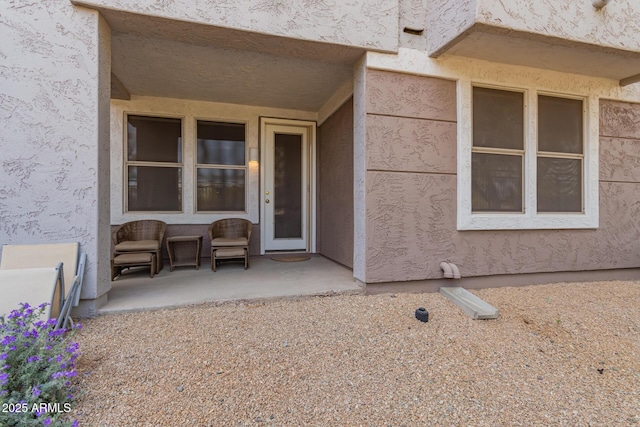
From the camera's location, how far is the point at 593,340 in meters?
2.43

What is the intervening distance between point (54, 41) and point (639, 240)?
7.35 metres

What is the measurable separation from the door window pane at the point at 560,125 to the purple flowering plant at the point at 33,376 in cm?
519

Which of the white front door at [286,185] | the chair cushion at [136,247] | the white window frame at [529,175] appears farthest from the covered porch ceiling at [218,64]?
the chair cushion at [136,247]

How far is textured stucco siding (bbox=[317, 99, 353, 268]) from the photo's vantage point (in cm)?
434

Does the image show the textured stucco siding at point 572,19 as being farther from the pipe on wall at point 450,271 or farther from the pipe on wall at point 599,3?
the pipe on wall at point 450,271

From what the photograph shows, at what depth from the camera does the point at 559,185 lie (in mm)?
3961

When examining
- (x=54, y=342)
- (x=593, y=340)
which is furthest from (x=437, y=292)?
(x=54, y=342)

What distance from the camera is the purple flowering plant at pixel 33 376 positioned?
136 centimetres

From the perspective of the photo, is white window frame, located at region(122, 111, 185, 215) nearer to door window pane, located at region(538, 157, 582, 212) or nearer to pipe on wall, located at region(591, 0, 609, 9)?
door window pane, located at region(538, 157, 582, 212)

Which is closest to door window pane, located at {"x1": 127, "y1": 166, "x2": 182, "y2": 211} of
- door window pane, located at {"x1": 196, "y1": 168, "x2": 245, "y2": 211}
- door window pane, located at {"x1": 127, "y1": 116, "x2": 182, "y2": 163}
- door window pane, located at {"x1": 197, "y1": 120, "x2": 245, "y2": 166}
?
door window pane, located at {"x1": 127, "y1": 116, "x2": 182, "y2": 163}

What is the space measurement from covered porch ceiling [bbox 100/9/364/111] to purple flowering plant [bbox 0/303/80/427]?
2730mm

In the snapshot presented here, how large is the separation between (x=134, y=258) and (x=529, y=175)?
519 cm

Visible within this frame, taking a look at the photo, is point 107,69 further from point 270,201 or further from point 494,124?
point 494,124

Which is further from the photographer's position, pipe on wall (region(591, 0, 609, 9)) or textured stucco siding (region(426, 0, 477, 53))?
pipe on wall (region(591, 0, 609, 9))
